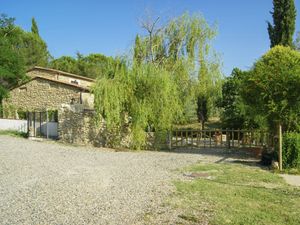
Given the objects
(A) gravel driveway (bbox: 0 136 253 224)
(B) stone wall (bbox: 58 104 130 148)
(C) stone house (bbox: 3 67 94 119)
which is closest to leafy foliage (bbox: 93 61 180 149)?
(B) stone wall (bbox: 58 104 130 148)

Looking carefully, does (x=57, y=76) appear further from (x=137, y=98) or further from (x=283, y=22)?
(x=283, y=22)

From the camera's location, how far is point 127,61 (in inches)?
704

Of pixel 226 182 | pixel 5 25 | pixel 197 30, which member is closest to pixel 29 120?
pixel 197 30

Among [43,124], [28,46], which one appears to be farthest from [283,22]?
[28,46]

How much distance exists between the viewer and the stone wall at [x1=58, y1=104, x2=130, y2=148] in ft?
57.9

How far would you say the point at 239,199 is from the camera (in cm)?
684

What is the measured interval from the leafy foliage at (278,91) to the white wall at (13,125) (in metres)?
17.8

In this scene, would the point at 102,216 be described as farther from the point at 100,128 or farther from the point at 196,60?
the point at 196,60

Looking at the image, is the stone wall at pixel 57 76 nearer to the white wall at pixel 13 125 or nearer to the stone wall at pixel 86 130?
the white wall at pixel 13 125

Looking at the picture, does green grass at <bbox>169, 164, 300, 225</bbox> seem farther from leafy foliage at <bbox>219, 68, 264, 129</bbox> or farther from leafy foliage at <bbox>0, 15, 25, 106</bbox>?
leafy foliage at <bbox>0, 15, 25, 106</bbox>

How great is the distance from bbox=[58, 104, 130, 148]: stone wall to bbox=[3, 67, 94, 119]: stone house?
6.22 metres

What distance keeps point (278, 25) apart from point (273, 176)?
17010 millimetres

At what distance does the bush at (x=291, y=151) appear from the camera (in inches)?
443


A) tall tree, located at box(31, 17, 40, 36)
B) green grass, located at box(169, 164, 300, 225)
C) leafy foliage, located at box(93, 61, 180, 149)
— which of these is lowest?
green grass, located at box(169, 164, 300, 225)
